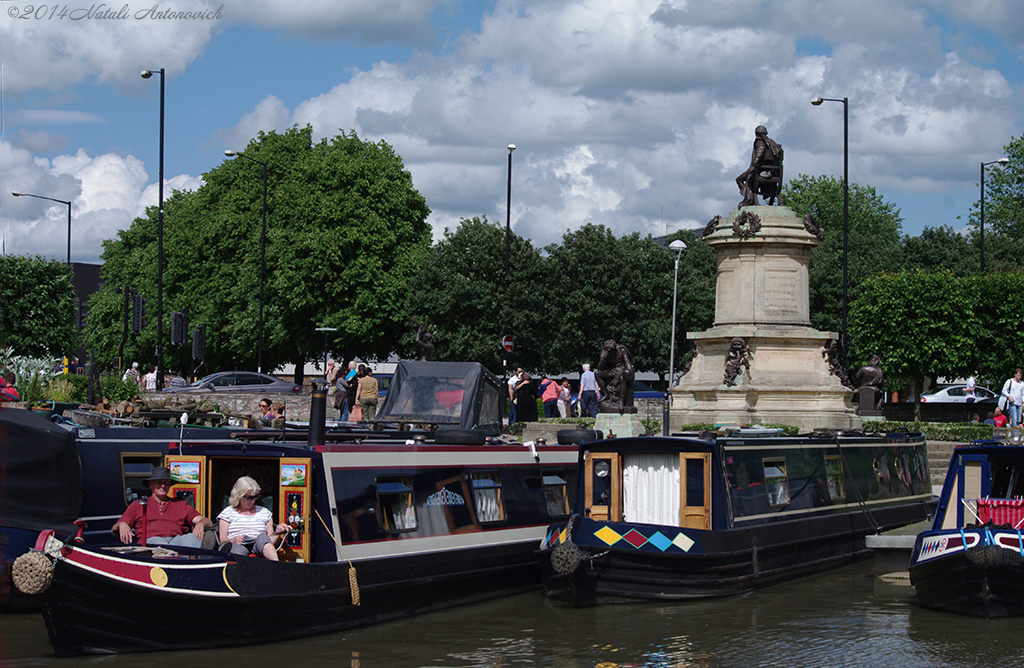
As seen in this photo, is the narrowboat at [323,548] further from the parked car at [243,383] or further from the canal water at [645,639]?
the parked car at [243,383]

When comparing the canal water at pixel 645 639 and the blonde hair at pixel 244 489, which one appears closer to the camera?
the canal water at pixel 645 639

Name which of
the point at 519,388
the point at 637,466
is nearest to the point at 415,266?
the point at 519,388

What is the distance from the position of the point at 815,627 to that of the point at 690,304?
4100 cm

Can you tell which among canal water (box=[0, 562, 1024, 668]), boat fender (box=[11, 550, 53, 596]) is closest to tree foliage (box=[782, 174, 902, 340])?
canal water (box=[0, 562, 1024, 668])

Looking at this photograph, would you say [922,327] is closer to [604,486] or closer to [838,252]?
[838,252]

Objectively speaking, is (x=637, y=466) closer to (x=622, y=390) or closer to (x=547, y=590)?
(x=547, y=590)

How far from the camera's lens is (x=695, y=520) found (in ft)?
47.6

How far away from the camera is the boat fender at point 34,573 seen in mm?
9961

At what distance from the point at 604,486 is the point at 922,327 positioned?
25654mm

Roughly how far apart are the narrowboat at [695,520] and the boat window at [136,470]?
4.92 meters

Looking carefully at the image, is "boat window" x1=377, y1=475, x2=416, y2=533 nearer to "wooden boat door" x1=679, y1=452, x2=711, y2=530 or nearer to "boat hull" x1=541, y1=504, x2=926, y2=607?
"boat hull" x1=541, y1=504, x2=926, y2=607

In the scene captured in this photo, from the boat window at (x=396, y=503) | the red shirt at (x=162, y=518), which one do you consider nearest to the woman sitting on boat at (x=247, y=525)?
the red shirt at (x=162, y=518)

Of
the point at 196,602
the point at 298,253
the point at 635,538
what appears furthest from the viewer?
the point at 298,253

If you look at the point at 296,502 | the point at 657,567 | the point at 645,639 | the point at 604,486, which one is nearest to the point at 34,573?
the point at 296,502
